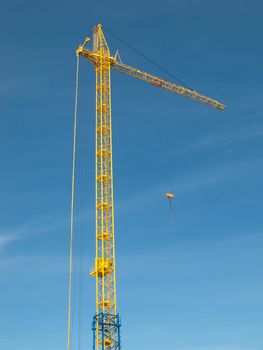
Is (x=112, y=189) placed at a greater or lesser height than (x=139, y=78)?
lesser

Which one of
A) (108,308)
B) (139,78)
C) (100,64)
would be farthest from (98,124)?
(108,308)

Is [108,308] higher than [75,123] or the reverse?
the reverse

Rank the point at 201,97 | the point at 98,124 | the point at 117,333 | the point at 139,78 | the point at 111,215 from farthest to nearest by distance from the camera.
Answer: the point at 201,97 < the point at 139,78 < the point at 98,124 < the point at 111,215 < the point at 117,333

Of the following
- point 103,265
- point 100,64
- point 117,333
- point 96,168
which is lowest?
point 117,333

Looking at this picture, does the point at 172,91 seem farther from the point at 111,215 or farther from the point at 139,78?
the point at 111,215

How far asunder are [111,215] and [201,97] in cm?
4362

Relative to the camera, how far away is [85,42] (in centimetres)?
10675

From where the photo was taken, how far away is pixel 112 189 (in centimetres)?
9906

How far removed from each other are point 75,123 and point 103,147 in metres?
6.51

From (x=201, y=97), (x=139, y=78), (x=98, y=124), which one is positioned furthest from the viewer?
(x=201, y=97)

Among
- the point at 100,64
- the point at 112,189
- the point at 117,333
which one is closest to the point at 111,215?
the point at 112,189

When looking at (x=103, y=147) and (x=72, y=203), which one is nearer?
(x=72, y=203)

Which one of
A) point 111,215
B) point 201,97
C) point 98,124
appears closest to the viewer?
point 111,215

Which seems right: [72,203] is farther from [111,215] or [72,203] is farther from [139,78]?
[139,78]
